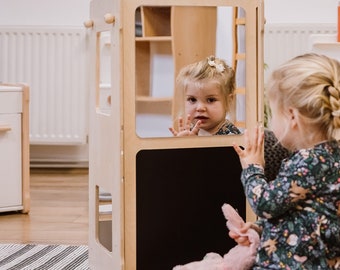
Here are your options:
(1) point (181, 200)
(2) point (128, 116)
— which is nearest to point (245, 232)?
(1) point (181, 200)

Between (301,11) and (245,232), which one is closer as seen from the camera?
(245,232)

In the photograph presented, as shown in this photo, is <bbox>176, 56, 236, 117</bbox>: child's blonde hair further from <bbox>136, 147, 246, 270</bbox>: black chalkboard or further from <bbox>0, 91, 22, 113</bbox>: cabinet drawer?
<bbox>0, 91, 22, 113</bbox>: cabinet drawer

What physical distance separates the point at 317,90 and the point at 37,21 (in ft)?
9.25

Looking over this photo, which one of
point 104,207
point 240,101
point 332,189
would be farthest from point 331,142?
point 104,207

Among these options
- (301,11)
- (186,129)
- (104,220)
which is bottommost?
(104,220)

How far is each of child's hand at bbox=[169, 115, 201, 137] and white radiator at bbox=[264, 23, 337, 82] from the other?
6.49 ft

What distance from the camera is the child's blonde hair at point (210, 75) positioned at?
1.61 metres

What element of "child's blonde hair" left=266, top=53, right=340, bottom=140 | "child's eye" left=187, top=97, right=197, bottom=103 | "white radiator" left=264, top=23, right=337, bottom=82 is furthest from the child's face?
"white radiator" left=264, top=23, right=337, bottom=82

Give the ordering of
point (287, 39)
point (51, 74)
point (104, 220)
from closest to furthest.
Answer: point (104, 220) → point (287, 39) → point (51, 74)

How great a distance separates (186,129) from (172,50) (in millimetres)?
189

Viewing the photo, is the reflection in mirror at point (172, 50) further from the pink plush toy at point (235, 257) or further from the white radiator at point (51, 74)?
the white radiator at point (51, 74)

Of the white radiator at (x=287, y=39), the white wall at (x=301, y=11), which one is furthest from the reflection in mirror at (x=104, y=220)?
the white wall at (x=301, y=11)

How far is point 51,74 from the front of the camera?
3.72 m

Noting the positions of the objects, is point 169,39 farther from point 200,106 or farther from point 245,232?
point 245,232
